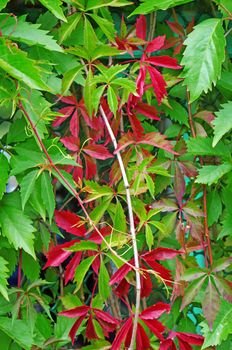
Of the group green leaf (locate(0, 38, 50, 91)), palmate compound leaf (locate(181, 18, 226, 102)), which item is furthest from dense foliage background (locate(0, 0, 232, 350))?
green leaf (locate(0, 38, 50, 91))

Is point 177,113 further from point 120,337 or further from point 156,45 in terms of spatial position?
point 120,337

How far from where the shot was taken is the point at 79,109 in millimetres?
1636

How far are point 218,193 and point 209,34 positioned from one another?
44 centimetres

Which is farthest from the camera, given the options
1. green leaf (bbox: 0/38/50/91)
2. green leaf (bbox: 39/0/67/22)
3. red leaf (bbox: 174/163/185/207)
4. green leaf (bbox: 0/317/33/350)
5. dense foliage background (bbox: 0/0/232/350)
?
red leaf (bbox: 174/163/185/207)

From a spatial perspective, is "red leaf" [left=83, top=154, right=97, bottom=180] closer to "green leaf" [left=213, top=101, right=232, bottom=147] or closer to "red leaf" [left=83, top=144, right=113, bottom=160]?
"red leaf" [left=83, top=144, right=113, bottom=160]

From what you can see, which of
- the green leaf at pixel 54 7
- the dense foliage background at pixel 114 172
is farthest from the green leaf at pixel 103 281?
the green leaf at pixel 54 7

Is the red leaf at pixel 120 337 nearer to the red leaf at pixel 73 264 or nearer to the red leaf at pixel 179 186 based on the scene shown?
the red leaf at pixel 73 264

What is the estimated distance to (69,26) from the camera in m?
1.56

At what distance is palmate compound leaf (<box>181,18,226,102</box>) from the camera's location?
1.43m

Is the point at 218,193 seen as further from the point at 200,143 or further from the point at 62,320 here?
the point at 62,320

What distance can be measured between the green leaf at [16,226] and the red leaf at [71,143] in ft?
0.59

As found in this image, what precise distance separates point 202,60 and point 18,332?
73 centimetres

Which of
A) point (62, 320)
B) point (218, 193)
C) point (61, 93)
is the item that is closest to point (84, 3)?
point (61, 93)

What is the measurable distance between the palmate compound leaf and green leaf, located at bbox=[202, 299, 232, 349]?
1.56 feet
